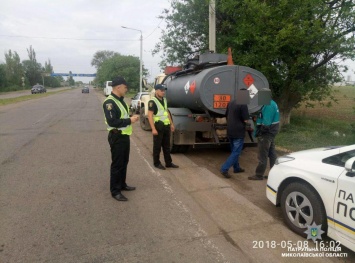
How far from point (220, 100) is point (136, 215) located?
3620mm

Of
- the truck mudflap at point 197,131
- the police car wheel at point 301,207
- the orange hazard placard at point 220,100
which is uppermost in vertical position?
the orange hazard placard at point 220,100

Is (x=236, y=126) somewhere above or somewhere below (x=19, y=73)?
below

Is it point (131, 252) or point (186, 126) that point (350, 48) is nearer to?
point (186, 126)

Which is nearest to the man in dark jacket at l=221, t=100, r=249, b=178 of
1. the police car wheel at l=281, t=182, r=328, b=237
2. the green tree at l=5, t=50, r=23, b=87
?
the police car wheel at l=281, t=182, r=328, b=237

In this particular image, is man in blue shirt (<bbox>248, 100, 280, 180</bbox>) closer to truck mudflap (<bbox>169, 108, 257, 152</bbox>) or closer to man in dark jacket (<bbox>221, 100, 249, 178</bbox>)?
man in dark jacket (<bbox>221, 100, 249, 178</bbox>)

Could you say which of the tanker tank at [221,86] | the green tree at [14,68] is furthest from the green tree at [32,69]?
the tanker tank at [221,86]

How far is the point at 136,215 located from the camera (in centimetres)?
393

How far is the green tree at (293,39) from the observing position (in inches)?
337

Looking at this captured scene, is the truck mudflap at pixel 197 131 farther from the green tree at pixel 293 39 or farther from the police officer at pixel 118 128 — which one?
the green tree at pixel 293 39

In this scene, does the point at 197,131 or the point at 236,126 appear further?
the point at 197,131

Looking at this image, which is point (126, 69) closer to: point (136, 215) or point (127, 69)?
point (127, 69)

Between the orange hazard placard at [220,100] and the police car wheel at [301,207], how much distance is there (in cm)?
329

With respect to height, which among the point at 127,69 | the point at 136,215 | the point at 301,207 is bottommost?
the point at 136,215

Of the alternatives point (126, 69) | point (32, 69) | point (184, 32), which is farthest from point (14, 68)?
point (184, 32)
